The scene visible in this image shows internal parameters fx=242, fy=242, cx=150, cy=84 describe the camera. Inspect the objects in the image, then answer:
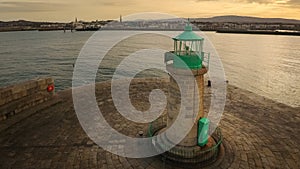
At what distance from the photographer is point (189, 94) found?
28.3ft

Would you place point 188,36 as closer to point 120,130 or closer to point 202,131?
point 202,131

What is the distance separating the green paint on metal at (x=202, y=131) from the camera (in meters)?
8.88

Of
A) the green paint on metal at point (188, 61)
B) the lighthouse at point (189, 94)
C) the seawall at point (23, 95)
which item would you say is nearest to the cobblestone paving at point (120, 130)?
the seawall at point (23, 95)

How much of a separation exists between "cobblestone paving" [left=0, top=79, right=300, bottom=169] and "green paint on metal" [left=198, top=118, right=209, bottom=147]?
0.95 m

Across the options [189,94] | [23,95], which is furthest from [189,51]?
[23,95]

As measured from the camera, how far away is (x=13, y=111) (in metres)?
12.3

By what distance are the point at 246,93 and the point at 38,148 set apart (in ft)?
45.9

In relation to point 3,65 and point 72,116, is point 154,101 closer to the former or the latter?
point 72,116

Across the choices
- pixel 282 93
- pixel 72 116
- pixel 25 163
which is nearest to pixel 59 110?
pixel 72 116

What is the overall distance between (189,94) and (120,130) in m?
4.33

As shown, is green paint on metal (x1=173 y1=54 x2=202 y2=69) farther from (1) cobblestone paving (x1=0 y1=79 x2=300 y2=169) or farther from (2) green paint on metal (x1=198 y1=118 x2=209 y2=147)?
(1) cobblestone paving (x1=0 y1=79 x2=300 y2=169)

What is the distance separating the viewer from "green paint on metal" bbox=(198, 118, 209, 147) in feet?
29.1

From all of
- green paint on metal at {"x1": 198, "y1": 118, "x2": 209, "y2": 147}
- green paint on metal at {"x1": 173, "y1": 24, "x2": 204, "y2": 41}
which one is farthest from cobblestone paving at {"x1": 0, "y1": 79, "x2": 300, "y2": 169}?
green paint on metal at {"x1": 173, "y1": 24, "x2": 204, "y2": 41}

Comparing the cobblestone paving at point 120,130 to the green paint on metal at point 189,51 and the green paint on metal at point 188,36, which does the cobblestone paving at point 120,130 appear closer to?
the green paint on metal at point 189,51
